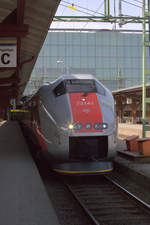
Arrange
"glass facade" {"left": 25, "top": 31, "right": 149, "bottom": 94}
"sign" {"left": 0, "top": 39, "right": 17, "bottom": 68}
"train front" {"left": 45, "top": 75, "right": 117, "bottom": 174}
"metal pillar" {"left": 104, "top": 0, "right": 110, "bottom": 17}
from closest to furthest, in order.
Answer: "train front" {"left": 45, "top": 75, "right": 117, "bottom": 174}, "sign" {"left": 0, "top": 39, "right": 17, "bottom": 68}, "metal pillar" {"left": 104, "top": 0, "right": 110, "bottom": 17}, "glass facade" {"left": 25, "top": 31, "right": 149, "bottom": 94}

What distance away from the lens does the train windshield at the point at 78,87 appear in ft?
25.5

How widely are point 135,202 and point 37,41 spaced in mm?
7718

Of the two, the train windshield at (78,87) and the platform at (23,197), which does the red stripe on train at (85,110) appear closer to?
the train windshield at (78,87)

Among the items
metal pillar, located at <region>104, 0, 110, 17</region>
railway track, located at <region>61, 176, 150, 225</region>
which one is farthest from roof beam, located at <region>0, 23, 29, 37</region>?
metal pillar, located at <region>104, 0, 110, 17</region>

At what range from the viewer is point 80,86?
796cm

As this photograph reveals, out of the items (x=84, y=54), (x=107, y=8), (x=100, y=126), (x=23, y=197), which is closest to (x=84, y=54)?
(x=84, y=54)

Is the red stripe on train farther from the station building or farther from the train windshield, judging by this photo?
the station building

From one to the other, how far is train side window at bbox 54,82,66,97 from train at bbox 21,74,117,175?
0.04 m

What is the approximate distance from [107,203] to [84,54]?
49353mm

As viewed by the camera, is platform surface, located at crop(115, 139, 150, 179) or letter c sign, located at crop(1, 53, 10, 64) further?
letter c sign, located at crop(1, 53, 10, 64)

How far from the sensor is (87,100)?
7469 millimetres

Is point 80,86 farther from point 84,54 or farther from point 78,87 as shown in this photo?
point 84,54

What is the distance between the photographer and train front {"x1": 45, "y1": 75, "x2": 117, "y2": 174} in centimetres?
695

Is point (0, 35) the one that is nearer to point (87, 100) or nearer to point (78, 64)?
point (87, 100)
